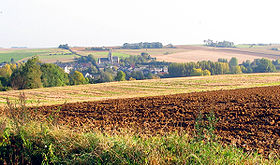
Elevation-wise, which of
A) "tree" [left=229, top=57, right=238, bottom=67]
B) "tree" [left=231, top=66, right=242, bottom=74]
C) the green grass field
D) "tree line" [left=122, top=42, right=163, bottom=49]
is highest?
"tree line" [left=122, top=42, right=163, bottom=49]

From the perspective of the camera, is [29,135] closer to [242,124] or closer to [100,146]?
[100,146]

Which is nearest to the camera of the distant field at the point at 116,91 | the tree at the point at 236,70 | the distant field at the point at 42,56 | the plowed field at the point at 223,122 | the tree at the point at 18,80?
the plowed field at the point at 223,122

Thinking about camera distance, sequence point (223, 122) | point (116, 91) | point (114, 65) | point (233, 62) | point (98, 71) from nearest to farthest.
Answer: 1. point (223, 122)
2. point (116, 91)
3. point (98, 71)
4. point (233, 62)
5. point (114, 65)

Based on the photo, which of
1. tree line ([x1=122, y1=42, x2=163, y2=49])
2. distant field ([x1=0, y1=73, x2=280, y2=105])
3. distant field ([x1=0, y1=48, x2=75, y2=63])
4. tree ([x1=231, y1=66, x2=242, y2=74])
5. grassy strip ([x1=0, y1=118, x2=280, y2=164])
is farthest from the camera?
tree line ([x1=122, y1=42, x2=163, y2=49])

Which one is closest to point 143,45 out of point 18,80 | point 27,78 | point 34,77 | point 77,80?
point 77,80

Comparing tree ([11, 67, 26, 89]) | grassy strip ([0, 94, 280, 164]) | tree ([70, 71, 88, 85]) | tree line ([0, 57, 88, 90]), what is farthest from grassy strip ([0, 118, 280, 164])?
tree ([70, 71, 88, 85])

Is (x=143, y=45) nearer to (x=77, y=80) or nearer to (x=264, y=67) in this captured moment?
(x=264, y=67)

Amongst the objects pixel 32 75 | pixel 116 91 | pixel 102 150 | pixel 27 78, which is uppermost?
pixel 102 150

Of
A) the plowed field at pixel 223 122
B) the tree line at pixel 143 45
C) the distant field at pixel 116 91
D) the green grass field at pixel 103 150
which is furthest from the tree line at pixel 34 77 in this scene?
the tree line at pixel 143 45

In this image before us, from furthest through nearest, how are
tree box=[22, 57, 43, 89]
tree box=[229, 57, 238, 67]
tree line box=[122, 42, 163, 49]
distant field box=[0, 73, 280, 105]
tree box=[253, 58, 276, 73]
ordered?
tree line box=[122, 42, 163, 49] → tree box=[229, 57, 238, 67] → tree box=[253, 58, 276, 73] → tree box=[22, 57, 43, 89] → distant field box=[0, 73, 280, 105]

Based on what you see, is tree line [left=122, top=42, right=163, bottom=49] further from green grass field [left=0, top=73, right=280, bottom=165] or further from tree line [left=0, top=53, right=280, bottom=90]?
green grass field [left=0, top=73, right=280, bottom=165]

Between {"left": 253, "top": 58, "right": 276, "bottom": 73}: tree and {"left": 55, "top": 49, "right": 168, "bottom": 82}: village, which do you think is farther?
{"left": 55, "top": 49, "right": 168, "bottom": 82}: village

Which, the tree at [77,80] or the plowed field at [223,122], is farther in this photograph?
the tree at [77,80]

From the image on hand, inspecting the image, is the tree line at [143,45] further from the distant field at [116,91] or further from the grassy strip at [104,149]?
the grassy strip at [104,149]
